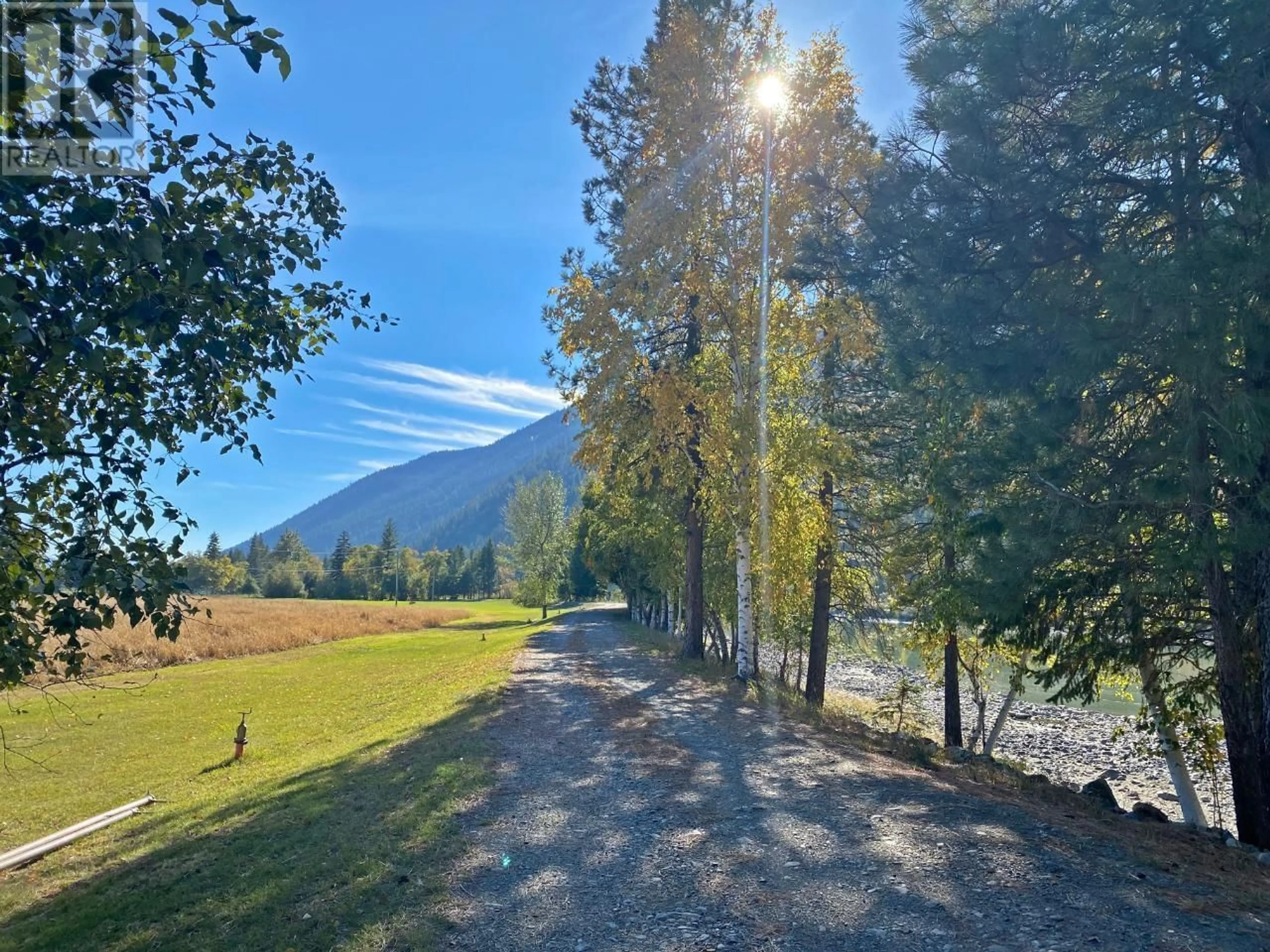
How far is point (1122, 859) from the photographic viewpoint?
5492mm

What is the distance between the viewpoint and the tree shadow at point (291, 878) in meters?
5.05

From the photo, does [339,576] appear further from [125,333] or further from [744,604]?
[125,333]

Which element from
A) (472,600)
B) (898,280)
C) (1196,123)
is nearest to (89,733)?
(898,280)

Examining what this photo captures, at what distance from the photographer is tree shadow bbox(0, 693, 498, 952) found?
16.6 feet

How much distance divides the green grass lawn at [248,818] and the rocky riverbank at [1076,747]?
8996 millimetres

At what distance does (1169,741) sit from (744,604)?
7534 mm

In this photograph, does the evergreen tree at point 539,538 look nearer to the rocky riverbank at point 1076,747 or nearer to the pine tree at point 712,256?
the rocky riverbank at point 1076,747

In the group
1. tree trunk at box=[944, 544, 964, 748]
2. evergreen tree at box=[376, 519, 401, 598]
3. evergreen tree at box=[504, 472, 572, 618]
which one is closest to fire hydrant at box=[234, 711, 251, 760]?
tree trunk at box=[944, 544, 964, 748]

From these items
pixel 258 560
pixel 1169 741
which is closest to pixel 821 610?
pixel 1169 741

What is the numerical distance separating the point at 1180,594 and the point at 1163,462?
257 cm

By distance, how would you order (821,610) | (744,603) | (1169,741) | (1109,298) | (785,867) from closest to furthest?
(785,867) → (1109,298) → (1169,741) → (744,603) → (821,610)

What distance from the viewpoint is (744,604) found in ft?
49.4

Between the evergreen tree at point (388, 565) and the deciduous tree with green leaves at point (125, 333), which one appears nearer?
the deciduous tree with green leaves at point (125, 333)

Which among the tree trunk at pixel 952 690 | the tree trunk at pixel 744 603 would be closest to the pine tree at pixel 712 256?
the tree trunk at pixel 744 603
